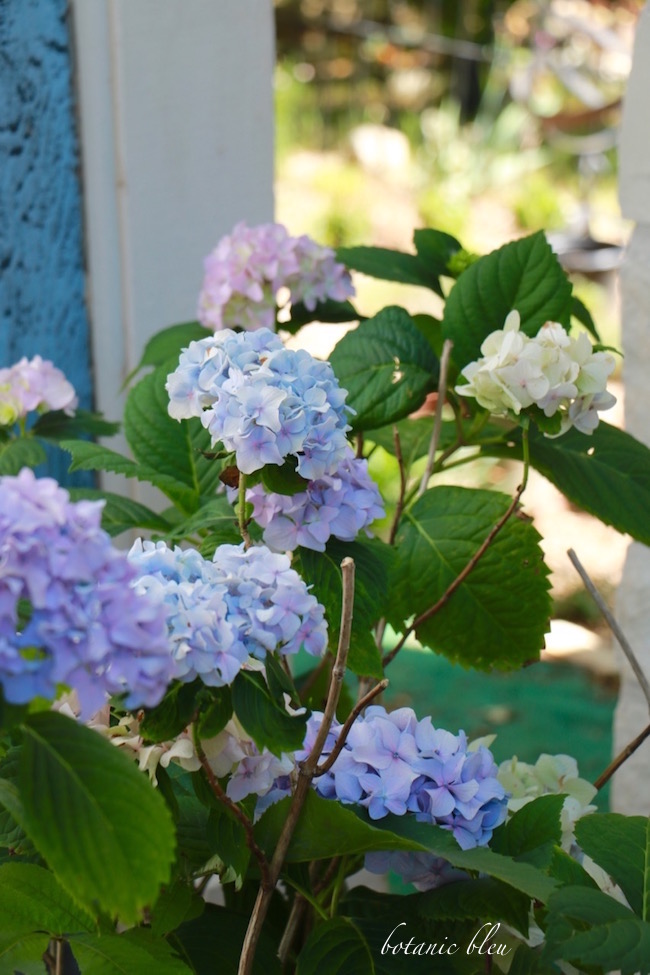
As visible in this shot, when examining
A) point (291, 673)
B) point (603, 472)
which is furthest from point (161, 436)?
point (603, 472)

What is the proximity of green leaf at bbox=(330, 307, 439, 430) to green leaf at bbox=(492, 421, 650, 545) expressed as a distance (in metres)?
0.13

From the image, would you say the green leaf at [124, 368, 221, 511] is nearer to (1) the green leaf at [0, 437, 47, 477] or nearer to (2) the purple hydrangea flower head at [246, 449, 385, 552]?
(1) the green leaf at [0, 437, 47, 477]

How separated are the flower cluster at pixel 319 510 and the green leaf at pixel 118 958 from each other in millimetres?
289

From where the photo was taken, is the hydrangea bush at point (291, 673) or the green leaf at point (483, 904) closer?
the hydrangea bush at point (291, 673)

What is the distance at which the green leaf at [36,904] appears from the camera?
0.75m

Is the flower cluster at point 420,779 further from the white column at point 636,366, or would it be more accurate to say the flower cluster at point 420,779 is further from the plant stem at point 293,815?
the white column at point 636,366

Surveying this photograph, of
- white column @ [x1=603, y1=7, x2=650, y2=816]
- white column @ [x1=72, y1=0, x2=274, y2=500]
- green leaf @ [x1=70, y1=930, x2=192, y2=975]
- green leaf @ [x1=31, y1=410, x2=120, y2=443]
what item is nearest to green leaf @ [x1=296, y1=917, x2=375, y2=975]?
green leaf @ [x1=70, y1=930, x2=192, y2=975]

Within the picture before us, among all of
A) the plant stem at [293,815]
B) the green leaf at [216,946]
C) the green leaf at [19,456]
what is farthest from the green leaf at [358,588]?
the green leaf at [19,456]

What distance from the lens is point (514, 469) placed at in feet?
14.0

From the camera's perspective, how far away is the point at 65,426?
129 centimetres

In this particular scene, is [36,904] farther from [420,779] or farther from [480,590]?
[480,590]

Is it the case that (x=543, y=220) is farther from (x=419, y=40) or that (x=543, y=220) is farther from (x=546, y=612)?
(x=546, y=612)

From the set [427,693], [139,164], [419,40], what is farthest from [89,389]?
[419,40]

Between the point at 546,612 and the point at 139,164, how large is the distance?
80cm
